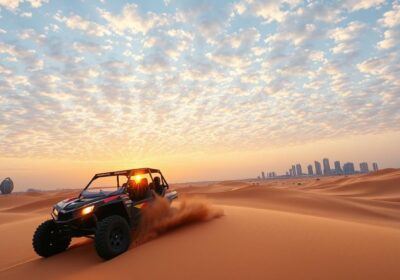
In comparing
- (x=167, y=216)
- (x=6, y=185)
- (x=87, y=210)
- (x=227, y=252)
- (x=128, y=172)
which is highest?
(x=6, y=185)

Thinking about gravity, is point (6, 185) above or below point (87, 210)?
above

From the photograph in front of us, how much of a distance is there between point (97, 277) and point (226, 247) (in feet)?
6.36

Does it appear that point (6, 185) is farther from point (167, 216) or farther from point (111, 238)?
point (111, 238)

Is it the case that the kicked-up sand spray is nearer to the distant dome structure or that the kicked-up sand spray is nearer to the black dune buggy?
the black dune buggy

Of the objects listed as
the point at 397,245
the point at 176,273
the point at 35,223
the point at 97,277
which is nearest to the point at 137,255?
the point at 97,277

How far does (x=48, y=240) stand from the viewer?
258 inches

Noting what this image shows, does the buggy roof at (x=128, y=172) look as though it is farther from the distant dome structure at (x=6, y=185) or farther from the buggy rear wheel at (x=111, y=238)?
the distant dome structure at (x=6, y=185)

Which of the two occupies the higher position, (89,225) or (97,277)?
(89,225)

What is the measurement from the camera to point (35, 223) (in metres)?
11.3

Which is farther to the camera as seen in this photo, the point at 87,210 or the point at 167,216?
the point at 167,216

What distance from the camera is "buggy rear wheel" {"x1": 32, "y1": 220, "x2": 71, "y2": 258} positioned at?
6398 mm

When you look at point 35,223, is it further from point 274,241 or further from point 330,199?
point 330,199

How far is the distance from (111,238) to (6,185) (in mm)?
64343

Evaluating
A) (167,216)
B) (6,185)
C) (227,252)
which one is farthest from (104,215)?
(6,185)
